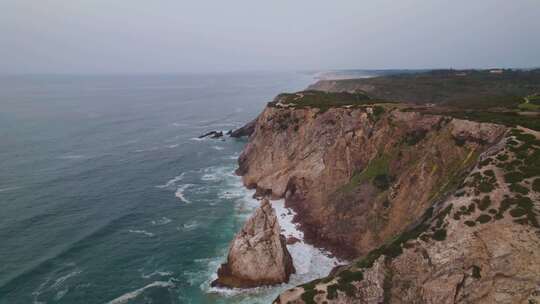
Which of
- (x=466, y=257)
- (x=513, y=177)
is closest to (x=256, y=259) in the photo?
(x=466, y=257)

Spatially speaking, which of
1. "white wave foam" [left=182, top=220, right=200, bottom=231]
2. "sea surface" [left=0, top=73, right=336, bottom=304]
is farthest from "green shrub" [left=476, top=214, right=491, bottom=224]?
"white wave foam" [left=182, top=220, right=200, bottom=231]

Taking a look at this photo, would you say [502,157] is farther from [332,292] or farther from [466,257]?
[332,292]

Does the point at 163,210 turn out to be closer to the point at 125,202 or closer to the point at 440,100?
the point at 125,202

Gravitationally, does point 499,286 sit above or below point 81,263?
→ above

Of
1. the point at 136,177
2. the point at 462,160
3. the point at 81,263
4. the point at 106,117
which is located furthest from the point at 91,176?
the point at 106,117

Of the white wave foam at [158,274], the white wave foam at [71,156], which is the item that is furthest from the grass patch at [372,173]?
the white wave foam at [71,156]

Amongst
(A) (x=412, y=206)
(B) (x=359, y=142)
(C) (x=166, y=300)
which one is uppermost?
(B) (x=359, y=142)

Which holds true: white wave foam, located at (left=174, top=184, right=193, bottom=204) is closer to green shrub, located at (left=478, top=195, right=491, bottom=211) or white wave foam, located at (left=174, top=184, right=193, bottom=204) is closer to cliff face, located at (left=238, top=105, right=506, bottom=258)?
cliff face, located at (left=238, top=105, right=506, bottom=258)
